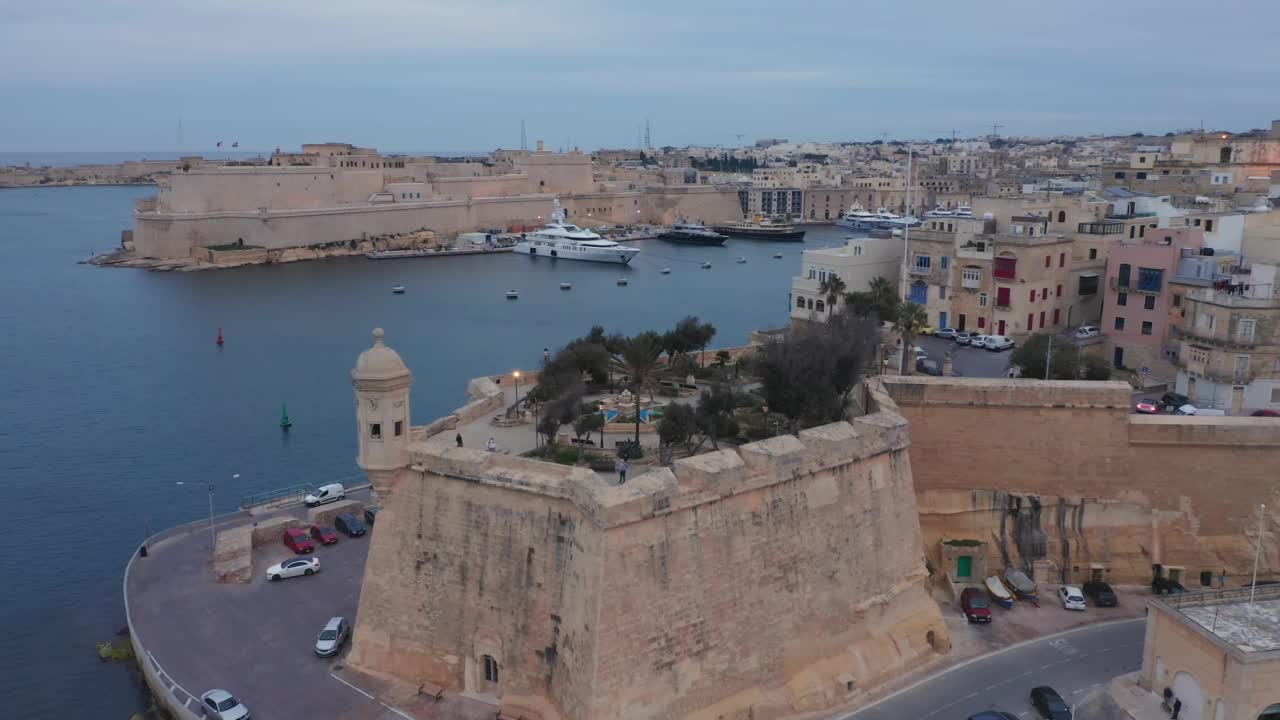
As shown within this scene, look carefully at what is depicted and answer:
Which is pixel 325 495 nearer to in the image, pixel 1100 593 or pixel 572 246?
pixel 1100 593

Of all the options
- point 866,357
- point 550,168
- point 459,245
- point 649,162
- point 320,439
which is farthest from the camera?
point 649,162

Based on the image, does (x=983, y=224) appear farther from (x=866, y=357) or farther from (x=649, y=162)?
(x=649, y=162)

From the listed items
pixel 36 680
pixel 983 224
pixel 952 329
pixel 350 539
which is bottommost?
pixel 36 680

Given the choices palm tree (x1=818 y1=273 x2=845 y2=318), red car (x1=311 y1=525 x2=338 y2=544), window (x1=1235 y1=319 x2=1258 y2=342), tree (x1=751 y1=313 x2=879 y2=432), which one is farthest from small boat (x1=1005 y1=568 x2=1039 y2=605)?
red car (x1=311 y1=525 x2=338 y2=544)

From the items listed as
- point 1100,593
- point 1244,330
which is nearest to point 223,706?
point 1100,593

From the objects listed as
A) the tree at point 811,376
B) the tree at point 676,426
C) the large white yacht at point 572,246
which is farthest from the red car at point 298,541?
the large white yacht at point 572,246

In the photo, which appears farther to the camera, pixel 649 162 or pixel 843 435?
pixel 649 162

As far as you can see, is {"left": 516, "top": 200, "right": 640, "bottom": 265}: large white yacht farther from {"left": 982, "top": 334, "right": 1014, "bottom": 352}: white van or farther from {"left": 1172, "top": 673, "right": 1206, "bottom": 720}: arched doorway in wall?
{"left": 1172, "top": 673, "right": 1206, "bottom": 720}: arched doorway in wall

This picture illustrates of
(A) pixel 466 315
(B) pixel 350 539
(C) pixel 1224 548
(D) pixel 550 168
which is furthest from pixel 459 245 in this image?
(C) pixel 1224 548
